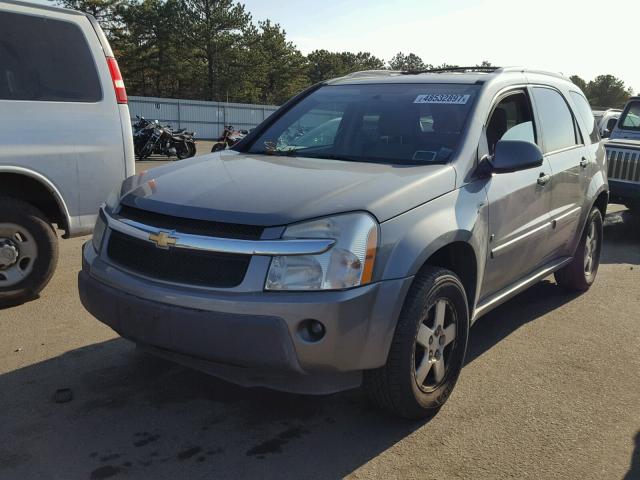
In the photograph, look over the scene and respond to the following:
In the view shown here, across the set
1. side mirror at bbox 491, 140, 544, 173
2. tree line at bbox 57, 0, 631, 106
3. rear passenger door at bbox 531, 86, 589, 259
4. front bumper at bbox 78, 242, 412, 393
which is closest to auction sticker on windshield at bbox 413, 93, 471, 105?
side mirror at bbox 491, 140, 544, 173

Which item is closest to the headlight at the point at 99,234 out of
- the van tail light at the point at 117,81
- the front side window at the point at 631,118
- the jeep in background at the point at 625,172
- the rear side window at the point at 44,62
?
the rear side window at the point at 44,62

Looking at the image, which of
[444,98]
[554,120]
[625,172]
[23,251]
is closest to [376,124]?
[444,98]

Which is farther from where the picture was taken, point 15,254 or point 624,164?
point 624,164

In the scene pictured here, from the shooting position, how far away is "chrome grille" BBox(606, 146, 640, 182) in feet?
28.5

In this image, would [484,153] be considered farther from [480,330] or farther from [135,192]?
[135,192]

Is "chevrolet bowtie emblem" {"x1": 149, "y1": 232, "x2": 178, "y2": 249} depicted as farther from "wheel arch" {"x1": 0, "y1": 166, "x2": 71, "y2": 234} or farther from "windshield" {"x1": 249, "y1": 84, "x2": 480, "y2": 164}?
"wheel arch" {"x1": 0, "y1": 166, "x2": 71, "y2": 234}

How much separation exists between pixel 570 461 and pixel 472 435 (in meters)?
0.46

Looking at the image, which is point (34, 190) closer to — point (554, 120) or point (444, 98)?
point (444, 98)

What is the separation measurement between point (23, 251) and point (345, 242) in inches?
128

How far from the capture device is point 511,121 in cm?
424

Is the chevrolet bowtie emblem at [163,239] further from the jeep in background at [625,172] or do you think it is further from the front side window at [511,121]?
the jeep in background at [625,172]

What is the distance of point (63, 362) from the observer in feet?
12.8

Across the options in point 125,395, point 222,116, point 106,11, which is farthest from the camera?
point 106,11

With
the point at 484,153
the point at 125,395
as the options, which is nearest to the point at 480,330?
the point at 484,153
